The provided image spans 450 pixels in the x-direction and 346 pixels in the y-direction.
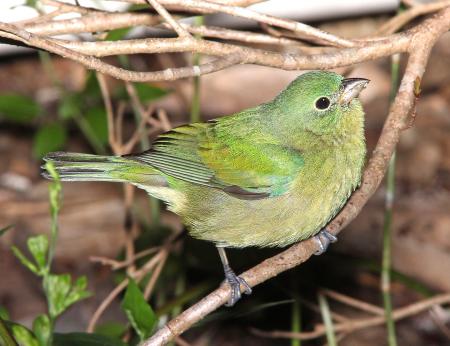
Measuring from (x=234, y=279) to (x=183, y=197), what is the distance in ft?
2.04

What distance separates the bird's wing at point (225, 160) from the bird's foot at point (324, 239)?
281mm

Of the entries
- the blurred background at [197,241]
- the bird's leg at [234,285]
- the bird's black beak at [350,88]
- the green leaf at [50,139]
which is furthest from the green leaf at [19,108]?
the bird's black beak at [350,88]

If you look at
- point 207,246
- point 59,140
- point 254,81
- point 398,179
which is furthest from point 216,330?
point 254,81

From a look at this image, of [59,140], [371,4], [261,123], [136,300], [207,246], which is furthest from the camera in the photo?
[371,4]

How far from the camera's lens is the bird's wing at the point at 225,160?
12.7 ft

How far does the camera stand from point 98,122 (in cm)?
507

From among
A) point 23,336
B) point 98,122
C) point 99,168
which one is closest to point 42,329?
point 23,336

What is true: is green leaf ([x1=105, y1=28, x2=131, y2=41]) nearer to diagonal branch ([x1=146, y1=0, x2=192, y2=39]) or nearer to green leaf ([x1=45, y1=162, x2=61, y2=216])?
diagonal branch ([x1=146, y1=0, x2=192, y2=39])

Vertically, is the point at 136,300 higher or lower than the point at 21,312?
higher

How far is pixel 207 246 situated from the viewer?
457 cm

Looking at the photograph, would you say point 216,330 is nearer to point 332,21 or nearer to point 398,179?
point 398,179

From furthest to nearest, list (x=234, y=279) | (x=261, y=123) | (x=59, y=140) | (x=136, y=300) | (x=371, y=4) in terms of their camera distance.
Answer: (x=371, y=4) → (x=59, y=140) → (x=261, y=123) → (x=234, y=279) → (x=136, y=300)

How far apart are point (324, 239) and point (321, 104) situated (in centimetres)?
67

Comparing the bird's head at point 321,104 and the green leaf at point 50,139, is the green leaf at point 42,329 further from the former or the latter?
the green leaf at point 50,139
